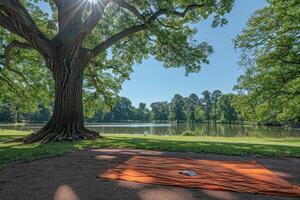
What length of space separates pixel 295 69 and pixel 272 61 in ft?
4.50

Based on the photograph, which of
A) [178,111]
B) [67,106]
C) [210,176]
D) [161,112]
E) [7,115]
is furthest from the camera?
[161,112]

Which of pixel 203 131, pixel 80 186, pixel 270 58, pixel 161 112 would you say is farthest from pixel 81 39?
pixel 161 112

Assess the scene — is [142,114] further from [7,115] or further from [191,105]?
[7,115]

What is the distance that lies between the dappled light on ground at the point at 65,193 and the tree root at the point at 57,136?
677 centimetres

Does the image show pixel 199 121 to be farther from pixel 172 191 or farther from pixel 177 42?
pixel 172 191

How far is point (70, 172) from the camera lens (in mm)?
4410

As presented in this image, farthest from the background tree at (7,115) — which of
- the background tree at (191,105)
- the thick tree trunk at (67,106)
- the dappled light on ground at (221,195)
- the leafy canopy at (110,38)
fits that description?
the dappled light on ground at (221,195)

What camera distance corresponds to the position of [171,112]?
94.6 meters

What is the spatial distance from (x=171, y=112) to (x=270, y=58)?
80.6m

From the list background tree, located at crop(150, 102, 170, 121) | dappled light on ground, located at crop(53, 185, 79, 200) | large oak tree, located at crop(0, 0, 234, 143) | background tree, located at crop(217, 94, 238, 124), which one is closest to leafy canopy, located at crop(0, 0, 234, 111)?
large oak tree, located at crop(0, 0, 234, 143)

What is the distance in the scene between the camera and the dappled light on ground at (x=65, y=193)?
3.02 metres

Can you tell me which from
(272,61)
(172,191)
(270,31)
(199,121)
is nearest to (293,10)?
(270,31)

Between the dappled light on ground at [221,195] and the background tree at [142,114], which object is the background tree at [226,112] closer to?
the background tree at [142,114]

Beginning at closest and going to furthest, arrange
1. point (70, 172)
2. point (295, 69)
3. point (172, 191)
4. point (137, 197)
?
point (137, 197) → point (172, 191) → point (70, 172) → point (295, 69)
